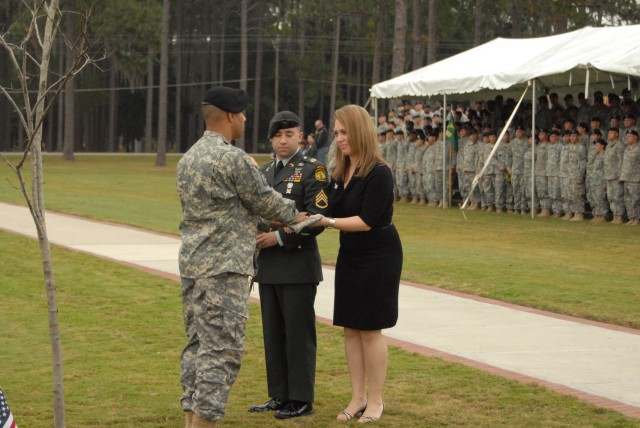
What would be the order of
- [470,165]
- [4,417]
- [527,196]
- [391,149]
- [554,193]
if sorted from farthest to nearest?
[391,149]
[470,165]
[527,196]
[554,193]
[4,417]

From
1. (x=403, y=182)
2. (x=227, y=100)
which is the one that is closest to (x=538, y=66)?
(x=403, y=182)

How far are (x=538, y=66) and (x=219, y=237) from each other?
59.2 ft

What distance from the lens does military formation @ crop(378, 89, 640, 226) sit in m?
21.5

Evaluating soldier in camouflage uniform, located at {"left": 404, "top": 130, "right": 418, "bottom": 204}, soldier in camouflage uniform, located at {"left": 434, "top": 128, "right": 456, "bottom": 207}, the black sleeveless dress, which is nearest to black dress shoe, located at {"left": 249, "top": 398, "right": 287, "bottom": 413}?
the black sleeveless dress

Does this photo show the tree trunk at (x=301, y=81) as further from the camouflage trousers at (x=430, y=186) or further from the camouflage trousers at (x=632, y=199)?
the camouflage trousers at (x=632, y=199)

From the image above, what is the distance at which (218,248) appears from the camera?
5.81 metres

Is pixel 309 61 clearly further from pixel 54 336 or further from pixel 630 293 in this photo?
pixel 54 336

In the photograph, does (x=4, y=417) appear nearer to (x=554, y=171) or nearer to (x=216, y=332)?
(x=216, y=332)

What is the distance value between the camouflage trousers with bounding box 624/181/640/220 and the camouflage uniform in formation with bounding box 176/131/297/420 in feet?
52.7

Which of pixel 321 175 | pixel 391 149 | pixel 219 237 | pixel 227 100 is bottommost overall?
pixel 391 149

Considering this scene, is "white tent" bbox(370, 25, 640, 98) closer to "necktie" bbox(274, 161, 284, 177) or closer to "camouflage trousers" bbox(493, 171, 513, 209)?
"camouflage trousers" bbox(493, 171, 513, 209)

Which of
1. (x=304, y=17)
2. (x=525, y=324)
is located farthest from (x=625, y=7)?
(x=525, y=324)

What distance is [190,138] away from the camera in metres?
89.8

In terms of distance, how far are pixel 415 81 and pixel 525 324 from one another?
55.9ft
